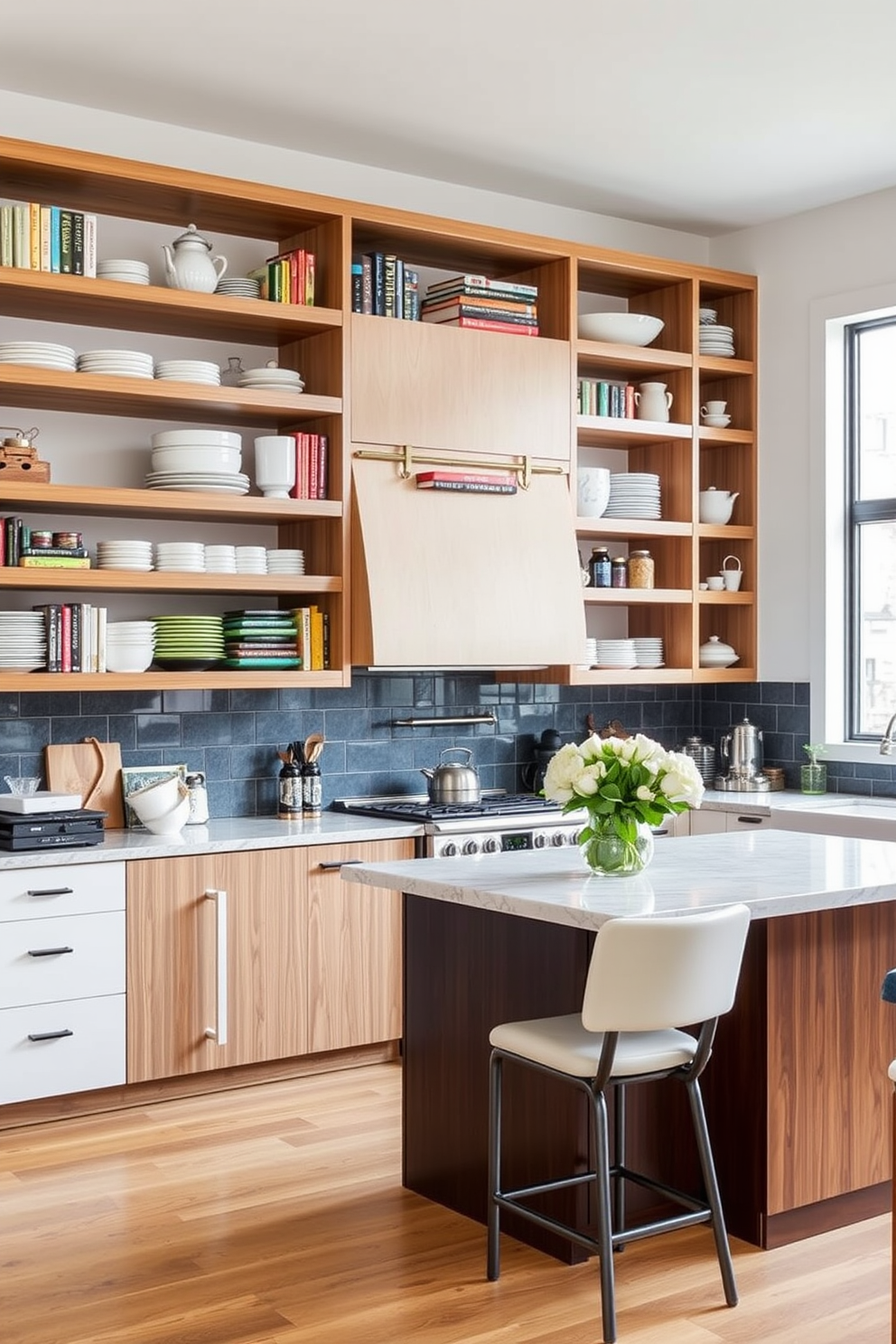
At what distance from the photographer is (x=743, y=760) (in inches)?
244

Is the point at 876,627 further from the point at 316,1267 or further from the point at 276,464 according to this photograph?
the point at 316,1267

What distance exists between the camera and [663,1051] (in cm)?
314

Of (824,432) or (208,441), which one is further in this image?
(824,432)

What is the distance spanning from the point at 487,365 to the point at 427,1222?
307cm

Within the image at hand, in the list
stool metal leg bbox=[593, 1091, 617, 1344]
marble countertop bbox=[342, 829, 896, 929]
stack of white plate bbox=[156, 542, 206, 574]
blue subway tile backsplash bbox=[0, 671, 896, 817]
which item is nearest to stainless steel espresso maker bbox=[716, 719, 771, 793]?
blue subway tile backsplash bbox=[0, 671, 896, 817]

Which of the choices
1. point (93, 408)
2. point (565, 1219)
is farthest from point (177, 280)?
point (565, 1219)

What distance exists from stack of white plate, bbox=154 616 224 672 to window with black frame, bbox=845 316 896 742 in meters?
2.70

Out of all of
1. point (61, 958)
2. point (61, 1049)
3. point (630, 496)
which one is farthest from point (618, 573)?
point (61, 1049)

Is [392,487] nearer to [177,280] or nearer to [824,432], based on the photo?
[177,280]

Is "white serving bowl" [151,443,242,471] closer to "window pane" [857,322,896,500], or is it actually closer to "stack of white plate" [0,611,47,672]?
"stack of white plate" [0,611,47,672]

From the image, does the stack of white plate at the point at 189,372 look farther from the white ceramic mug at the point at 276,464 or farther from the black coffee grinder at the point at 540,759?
the black coffee grinder at the point at 540,759

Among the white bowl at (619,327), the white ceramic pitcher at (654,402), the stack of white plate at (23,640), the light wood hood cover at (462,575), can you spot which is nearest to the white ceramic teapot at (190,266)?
the light wood hood cover at (462,575)

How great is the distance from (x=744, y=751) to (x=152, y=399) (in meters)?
2.87

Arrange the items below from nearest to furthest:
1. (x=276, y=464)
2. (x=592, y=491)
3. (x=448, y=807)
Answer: (x=276, y=464), (x=448, y=807), (x=592, y=491)
